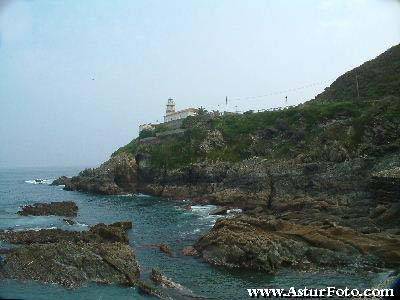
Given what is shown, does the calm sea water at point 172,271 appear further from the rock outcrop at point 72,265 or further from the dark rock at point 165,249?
the rock outcrop at point 72,265

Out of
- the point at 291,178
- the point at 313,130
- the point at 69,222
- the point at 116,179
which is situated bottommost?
the point at 69,222

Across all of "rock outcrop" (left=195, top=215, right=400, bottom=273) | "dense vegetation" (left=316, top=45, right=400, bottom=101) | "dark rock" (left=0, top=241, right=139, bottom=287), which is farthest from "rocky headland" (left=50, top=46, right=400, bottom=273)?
"dark rock" (left=0, top=241, right=139, bottom=287)

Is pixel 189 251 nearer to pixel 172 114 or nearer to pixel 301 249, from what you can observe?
pixel 301 249

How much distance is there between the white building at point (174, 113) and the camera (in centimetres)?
11024

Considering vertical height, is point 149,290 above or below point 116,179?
below

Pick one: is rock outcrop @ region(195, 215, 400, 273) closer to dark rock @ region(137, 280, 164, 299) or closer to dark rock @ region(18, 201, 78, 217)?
dark rock @ region(137, 280, 164, 299)

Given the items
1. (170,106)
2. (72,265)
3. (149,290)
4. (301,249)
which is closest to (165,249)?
(72,265)

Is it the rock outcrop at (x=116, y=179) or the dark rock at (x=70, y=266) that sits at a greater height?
the rock outcrop at (x=116, y=179)

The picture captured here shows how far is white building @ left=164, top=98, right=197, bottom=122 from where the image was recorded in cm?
11024

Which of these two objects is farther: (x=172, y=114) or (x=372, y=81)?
(x=172, y=114)

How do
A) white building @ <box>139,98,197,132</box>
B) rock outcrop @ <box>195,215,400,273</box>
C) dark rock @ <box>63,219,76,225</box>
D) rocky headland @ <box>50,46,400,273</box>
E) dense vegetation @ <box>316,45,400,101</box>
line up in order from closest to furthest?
rock outcrop @ <box>195,215,400,273</box> → rocky headland @ <box>50,46,400,273</box> → dark rock @ <box>63,219,76,225</box> → dense vegetation @ <box>316,45,400,101</box> → white building @ <box>139,98,197,132</box>

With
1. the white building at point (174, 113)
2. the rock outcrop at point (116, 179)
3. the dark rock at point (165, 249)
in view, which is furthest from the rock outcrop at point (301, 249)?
the white building at point (174, 113)

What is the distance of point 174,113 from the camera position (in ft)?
385

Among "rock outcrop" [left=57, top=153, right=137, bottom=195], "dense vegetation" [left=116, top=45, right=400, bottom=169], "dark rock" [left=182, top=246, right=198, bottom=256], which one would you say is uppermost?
"dense vegetation" [left=116, top=45, right=400, bottom=169]
